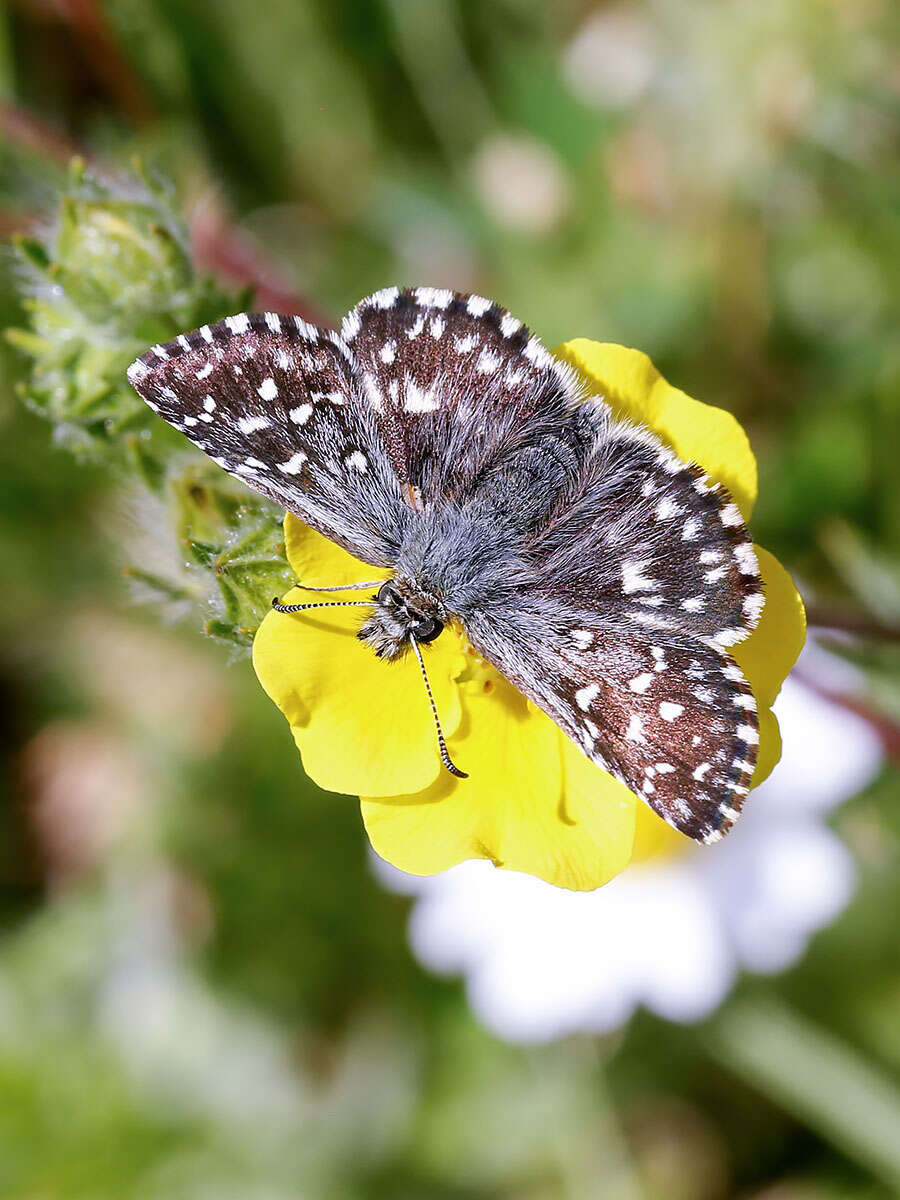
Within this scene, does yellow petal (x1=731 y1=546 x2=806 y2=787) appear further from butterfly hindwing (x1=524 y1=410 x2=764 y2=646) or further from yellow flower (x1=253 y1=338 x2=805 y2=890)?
butterfly hindwing (x1=524 y1=410 x2=764 y2=646)

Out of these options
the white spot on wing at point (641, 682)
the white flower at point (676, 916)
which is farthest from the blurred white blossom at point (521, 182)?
the white spot on wing at point (641, 682)

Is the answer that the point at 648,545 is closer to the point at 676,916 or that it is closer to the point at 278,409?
the point at 278,409

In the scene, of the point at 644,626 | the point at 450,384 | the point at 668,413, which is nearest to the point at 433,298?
the point at 450,384

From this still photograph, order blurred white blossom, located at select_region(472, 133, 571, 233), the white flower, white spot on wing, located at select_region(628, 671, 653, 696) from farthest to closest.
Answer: blurred white blossom, located at select_region(472, 133, 571, 233) < the white flower < white spot on wing, located at select_region(628, 671, 653, 696)

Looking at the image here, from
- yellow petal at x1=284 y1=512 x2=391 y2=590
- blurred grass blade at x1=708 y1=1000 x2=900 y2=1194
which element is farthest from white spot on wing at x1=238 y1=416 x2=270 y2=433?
blurred grass blade at x1=708 y1=1000 x2=900 y2=1194

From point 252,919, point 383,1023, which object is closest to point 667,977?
point 383,1023

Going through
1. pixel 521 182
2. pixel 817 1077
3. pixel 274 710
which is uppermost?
pixel 521 182

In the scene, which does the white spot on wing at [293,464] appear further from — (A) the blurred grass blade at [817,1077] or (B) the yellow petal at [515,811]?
(A) the blurred grass blade at [817,1077]
